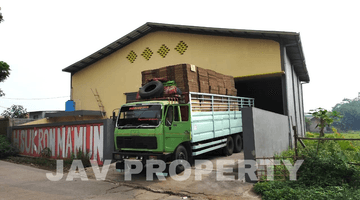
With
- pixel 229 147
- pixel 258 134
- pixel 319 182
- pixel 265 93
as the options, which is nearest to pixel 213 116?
pixel 229 147

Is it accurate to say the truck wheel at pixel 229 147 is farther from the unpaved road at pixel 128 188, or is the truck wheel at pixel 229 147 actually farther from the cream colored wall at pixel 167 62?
the cream colored wall at pixel 167 62

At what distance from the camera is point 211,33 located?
14883 mm

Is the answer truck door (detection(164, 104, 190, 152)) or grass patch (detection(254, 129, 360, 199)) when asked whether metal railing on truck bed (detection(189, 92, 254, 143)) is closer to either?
truck door (detection(164, 104, 190, 152))

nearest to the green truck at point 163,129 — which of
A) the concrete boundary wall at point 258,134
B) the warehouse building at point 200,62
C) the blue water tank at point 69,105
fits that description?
the concrete boundary wall at point 258,134

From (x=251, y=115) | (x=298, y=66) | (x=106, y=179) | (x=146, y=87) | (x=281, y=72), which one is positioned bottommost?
(x=106, y=179)

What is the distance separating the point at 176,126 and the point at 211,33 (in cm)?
883

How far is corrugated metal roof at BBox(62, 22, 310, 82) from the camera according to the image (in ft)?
41.6

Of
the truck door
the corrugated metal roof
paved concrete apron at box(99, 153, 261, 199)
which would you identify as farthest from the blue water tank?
the truck door

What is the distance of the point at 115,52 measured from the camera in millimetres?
18234

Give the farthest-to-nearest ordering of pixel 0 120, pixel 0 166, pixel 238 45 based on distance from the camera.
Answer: pixel 0 120 → pixel 238 45 → pixel 0 166

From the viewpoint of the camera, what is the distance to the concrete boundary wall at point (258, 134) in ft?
22.0

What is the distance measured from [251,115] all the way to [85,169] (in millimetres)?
6311

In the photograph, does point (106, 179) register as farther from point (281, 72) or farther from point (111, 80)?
point (111, 80)

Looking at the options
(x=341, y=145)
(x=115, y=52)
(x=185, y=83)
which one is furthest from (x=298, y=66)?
(x=115, y=52)
